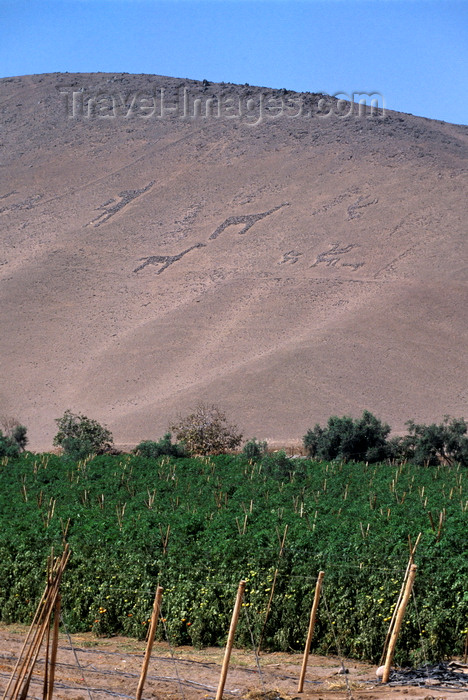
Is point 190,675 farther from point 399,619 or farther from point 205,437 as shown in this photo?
point 205,437

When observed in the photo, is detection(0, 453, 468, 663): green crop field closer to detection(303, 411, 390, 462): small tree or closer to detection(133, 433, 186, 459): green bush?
detection(133, 433, 186, 459): green bush

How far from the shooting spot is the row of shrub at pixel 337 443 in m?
35.8

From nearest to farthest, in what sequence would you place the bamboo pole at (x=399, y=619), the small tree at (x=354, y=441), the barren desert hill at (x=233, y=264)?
1. the bamboo pole at (x=399, y=619)
2. the small tree at (x=354, y=441)
3. the barren desert hill at (x=233, y=264)

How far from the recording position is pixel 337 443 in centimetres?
3744

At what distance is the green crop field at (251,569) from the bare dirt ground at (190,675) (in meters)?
0.43

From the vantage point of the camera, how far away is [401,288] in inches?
2426

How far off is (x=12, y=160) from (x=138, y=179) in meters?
18.4

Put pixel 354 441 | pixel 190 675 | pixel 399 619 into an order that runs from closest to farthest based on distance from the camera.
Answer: pixel 399 619, pixel 190 675, pixel 354 441

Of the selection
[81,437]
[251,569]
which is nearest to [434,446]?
[81,437]

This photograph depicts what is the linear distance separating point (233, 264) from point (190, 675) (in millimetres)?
58368

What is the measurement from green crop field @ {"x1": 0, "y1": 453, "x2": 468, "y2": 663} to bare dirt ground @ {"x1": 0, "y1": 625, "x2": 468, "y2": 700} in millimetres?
434

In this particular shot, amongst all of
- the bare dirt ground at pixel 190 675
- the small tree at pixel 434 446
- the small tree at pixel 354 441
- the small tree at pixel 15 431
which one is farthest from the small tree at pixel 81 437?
the bare dirt ground at pixel 190 675

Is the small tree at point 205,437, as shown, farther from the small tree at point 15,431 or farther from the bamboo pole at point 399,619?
the bamboo pole at point 399,619

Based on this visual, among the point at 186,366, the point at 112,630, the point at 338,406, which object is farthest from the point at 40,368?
the point at 112,630
